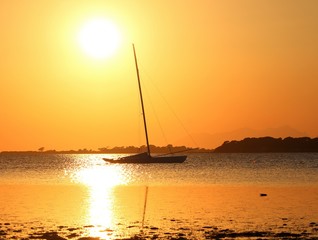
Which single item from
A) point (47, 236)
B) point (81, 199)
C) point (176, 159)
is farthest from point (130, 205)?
point (176, 159)

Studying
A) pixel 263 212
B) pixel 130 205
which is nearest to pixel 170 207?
pixel 130 205

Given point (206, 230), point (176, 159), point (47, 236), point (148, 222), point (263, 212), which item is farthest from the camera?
point (176, 159)

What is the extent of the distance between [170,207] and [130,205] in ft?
15.8

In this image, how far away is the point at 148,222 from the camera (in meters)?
50.7

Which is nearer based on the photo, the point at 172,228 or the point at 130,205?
the point at 172,228

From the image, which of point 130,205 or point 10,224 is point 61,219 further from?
point 130,205

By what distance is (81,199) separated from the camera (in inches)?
2886

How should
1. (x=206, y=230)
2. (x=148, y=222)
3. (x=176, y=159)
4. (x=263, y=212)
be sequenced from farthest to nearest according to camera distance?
(x=176, y=159)
(x=263, y=212)
(x=148, y=222)
(x=206, y=230)

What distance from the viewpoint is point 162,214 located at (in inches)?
2223

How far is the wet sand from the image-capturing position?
4350 centimetres

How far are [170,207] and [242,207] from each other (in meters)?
6.65

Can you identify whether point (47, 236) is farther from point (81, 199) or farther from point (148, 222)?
point (81, 199)

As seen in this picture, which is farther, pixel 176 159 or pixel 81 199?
pixel 176 159

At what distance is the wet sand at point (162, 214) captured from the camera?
43.5 meters
